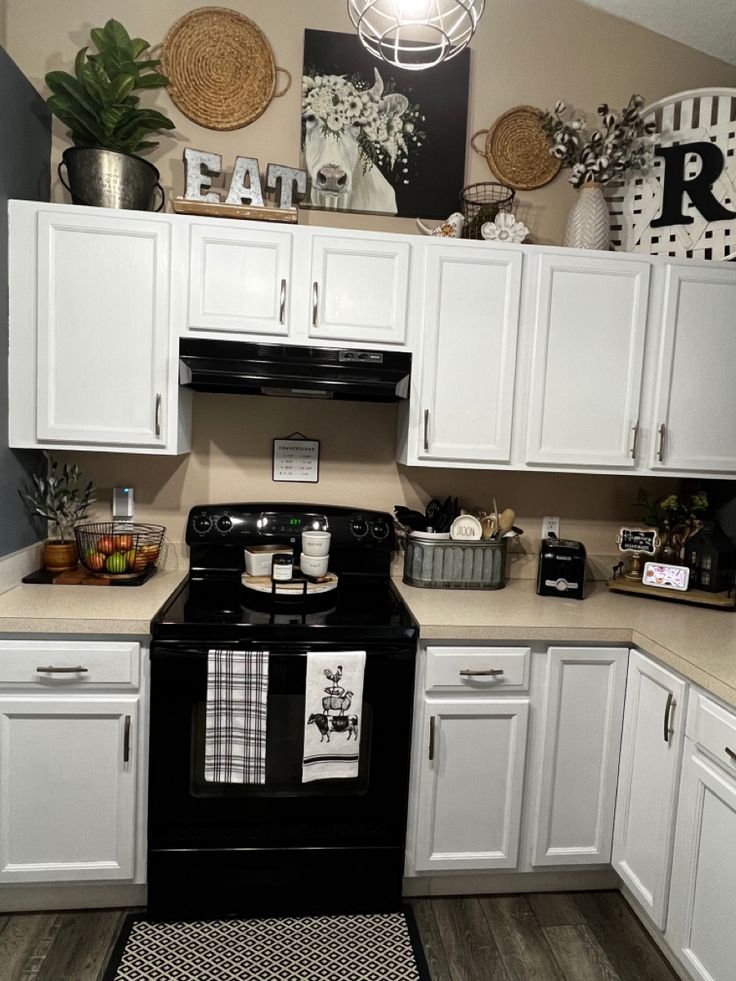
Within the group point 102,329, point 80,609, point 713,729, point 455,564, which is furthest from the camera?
point 455,564

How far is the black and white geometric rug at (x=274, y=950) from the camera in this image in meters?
1.80

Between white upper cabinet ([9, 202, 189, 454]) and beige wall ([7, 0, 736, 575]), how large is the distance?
0.35m

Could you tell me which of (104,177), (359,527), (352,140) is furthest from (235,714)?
(352,140)

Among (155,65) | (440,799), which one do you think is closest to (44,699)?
(440,799)

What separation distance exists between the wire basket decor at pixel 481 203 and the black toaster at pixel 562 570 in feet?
3.84

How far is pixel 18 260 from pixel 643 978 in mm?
2838

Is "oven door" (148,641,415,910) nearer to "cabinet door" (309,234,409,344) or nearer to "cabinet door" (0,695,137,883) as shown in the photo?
"cabinet door" (0,695,137,883)

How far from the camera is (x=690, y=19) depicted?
8.17 feet

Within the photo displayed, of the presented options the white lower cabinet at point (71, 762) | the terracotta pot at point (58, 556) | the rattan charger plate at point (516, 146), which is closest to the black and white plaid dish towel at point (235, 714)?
the white lower cabinet at point (71, 762)

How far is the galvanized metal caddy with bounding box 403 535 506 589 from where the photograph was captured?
238 centimetres

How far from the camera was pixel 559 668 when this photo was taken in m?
2.04

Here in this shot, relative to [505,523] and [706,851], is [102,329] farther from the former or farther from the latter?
[706,851]

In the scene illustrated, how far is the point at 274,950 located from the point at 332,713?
69 cm

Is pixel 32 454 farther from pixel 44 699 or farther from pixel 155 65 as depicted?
pixel 155 65
